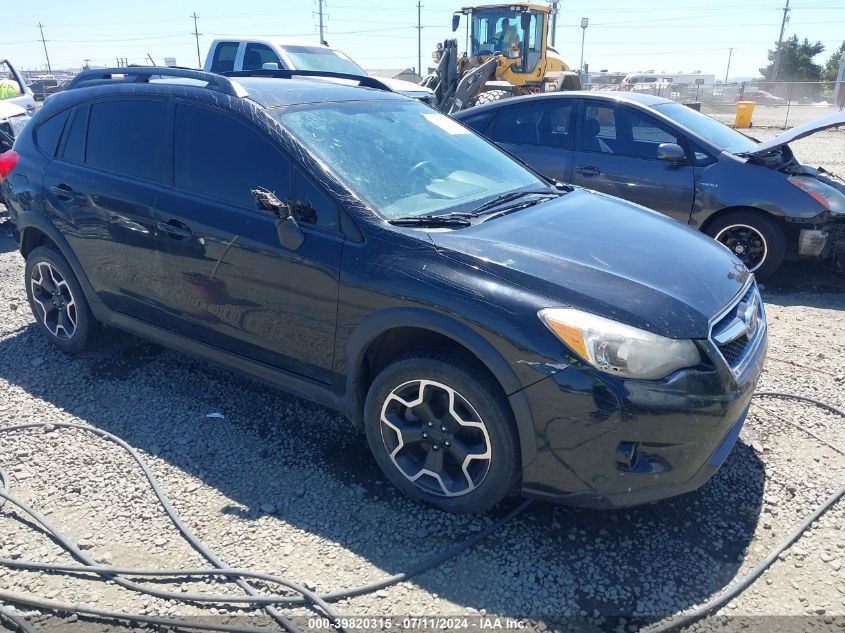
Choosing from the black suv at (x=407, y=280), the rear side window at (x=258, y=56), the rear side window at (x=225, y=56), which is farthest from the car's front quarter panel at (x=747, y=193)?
the rear side window at (x=225, y=56)

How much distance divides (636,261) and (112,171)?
309cm

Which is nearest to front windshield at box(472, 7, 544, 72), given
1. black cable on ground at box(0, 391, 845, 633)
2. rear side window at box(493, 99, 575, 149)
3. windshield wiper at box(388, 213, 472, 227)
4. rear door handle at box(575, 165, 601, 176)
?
rear side window at box(493, 99, 575, 149)

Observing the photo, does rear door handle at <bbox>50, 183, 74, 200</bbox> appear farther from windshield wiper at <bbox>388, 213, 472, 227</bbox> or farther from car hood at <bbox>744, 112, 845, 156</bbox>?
car hood at <bbox>744, 112, 845, 156</bbox>

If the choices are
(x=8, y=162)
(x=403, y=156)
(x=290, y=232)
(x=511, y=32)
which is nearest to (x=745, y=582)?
(x=290, y=232)

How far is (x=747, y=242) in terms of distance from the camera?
6.13 m

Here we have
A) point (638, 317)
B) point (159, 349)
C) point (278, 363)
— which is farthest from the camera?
point (159, 349)

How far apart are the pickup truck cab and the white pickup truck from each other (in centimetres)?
278

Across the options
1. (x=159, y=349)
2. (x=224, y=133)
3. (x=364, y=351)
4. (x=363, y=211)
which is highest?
(x=224, y=133)

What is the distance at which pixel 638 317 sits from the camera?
258 cm

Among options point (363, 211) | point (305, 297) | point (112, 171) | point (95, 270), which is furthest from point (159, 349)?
point (363, 211)

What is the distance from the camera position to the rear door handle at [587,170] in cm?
664

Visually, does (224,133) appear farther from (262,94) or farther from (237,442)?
(237,442)

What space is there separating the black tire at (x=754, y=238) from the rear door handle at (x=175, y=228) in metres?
4.73

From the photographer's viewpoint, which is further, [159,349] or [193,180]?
[159,349]
